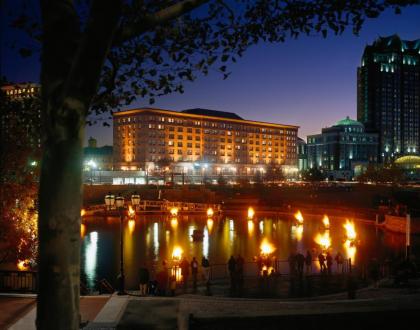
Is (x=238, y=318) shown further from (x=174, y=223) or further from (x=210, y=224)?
(x=174, y=223)

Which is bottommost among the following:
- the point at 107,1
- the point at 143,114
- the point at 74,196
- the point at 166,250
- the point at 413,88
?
the point at 166,250

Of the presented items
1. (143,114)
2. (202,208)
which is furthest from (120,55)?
(143,114)

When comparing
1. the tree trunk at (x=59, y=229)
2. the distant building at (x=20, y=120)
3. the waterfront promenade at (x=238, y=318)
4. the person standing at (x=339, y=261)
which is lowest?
the person standing at (x=339, y=261)

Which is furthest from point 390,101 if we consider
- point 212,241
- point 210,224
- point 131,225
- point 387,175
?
point 212,241

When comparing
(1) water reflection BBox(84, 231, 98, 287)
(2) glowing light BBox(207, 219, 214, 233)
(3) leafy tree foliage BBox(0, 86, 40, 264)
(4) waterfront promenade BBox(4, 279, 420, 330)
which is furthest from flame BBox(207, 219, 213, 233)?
(4) waterfront promenade BBox(4, 279, 420, 330)

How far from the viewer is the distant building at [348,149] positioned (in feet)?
612

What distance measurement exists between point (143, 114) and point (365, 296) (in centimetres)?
13996

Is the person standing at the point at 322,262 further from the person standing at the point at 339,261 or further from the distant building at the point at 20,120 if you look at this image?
the distant building at the point at 20,120

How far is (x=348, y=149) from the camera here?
616 ft

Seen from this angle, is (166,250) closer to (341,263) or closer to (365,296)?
(341,263)

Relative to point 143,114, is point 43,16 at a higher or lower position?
lower

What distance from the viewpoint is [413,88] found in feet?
656

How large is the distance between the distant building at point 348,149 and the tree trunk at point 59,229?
18527cm

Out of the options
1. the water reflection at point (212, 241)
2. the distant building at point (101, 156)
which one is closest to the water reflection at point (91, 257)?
the water reflection at point (212, 241)
